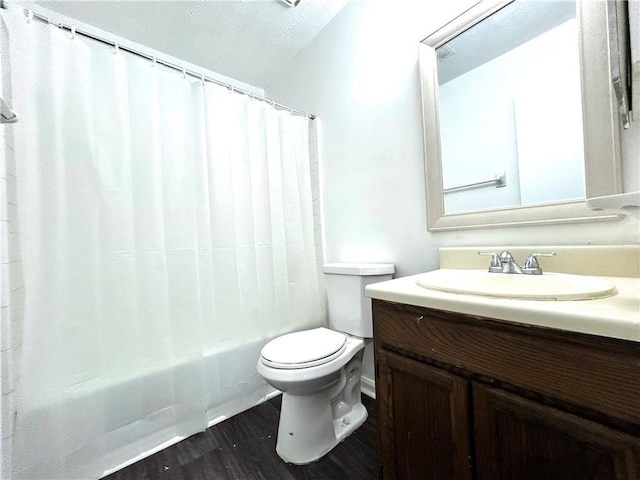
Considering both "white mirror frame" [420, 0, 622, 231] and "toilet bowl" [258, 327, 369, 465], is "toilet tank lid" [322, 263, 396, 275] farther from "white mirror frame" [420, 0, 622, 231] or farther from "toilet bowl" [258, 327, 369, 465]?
"white mirror frame" [420, 0, 622, 231]

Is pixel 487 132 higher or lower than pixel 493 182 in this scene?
higher

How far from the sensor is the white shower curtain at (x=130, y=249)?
95 cm

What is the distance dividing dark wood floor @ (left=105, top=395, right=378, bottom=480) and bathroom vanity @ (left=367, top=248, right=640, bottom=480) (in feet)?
0.99

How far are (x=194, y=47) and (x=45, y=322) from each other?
1.85 meters

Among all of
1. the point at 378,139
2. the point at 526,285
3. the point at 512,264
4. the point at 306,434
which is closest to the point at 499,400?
the point at 526,285

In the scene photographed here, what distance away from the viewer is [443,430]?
69 centimetres

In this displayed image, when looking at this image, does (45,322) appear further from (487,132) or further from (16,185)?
(487,132)

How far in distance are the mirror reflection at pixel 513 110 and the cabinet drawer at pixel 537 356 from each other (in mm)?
619

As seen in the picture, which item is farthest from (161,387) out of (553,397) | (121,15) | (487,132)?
(121,15)

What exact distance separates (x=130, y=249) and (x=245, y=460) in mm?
1039

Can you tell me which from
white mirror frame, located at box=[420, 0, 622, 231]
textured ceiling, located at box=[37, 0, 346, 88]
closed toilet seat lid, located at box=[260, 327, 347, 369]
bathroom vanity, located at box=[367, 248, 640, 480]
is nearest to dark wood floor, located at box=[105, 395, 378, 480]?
bathroom vanity, located at box=[367, 248, 640, 480]

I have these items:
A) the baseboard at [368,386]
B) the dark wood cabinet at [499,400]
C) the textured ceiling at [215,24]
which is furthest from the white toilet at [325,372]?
the textured ceiling at [215,24]

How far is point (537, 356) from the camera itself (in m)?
0.53

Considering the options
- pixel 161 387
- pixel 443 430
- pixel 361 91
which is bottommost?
pixel 161 387
